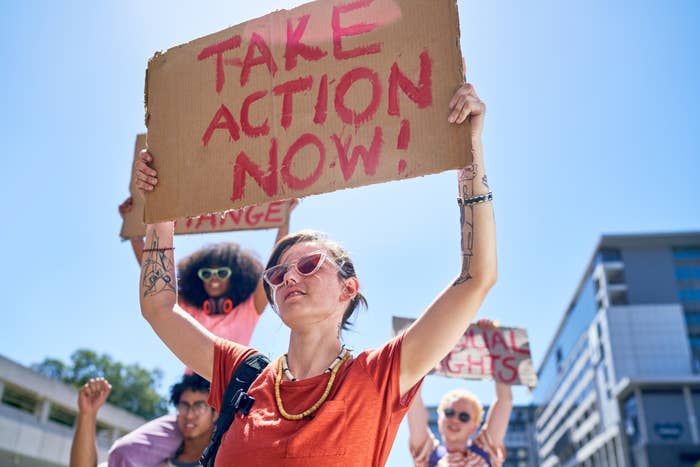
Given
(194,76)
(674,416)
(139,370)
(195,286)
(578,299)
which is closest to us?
(194,76)

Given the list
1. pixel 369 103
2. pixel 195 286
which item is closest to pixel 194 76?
pixel 369 103

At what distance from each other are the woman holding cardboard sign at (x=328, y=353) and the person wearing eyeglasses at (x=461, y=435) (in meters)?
2.26

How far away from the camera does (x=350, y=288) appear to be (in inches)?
93.0

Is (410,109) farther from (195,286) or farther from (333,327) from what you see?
(195,286)

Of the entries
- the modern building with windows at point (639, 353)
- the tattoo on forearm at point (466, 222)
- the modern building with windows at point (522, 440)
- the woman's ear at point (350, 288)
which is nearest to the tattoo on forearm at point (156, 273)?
the woman's ear at point (350, 288)

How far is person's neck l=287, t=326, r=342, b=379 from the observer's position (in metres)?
2.14

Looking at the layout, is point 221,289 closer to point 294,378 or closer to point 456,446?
point 456,446

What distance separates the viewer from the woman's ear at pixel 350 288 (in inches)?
91.8

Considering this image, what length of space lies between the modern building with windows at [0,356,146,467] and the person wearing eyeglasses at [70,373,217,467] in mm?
20110

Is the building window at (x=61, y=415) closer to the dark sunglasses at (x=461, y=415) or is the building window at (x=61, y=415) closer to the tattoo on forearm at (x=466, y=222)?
the dark sunglasses at (x=461, y=415)

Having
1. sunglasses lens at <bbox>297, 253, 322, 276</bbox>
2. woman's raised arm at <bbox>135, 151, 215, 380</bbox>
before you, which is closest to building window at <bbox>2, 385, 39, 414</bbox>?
woman's raised arm at <bbox>135, 151, 215, 380</bbox>

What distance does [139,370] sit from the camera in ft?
186

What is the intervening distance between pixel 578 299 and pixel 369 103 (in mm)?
74206

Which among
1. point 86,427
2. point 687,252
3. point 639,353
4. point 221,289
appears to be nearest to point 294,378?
point 86,427
